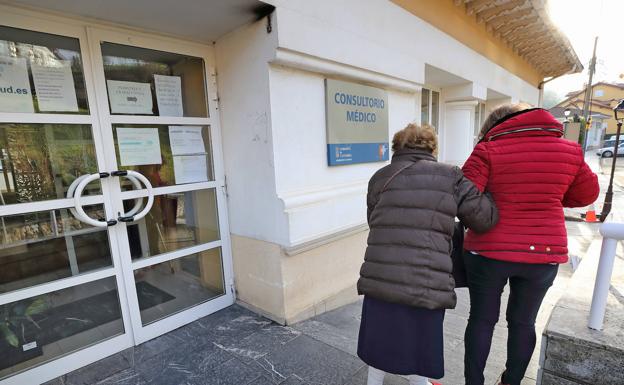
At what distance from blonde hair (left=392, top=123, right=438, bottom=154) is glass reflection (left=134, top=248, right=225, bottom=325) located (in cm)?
217

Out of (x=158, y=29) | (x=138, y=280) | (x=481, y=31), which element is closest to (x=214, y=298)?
(x=138, y=280)

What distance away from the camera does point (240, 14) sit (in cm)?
247

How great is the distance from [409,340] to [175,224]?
7.32ft

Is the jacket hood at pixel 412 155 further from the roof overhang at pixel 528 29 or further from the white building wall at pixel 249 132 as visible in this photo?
the roof overhang at pixel 528 29

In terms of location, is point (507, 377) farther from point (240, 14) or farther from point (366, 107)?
point (240, 14)

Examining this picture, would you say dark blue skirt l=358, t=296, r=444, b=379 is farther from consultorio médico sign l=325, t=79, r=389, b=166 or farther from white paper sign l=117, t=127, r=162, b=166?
white paper sign l=117, t=127, r=162, b=166

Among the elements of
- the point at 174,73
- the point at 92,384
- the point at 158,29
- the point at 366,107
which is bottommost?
the point at 92,384

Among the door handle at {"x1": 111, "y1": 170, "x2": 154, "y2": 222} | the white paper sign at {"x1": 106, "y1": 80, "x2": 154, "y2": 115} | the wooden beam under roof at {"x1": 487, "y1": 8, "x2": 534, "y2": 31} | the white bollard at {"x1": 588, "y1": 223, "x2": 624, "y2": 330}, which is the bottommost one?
the white bollard at {"x1": 588, "y1": 223, "x2": 624, "y2": 330}

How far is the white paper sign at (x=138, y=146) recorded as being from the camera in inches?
98.1

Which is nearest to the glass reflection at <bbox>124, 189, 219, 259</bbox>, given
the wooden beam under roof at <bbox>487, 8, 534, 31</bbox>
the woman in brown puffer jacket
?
the woman in brown puffer jacket

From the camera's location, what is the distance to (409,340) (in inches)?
63.2

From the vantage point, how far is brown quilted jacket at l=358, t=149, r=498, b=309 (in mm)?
1532

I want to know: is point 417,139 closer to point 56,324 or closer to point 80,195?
point 80,195

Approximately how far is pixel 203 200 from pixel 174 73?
1177 mm
